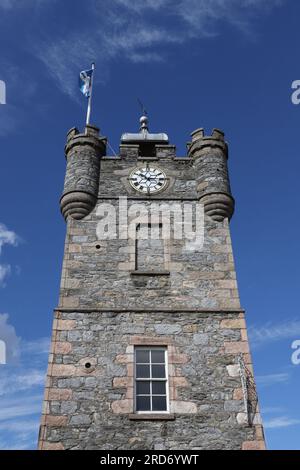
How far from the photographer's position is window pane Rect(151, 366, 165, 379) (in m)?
11.3

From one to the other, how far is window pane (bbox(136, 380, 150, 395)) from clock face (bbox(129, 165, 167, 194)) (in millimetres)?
5830

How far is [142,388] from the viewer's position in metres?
11.1

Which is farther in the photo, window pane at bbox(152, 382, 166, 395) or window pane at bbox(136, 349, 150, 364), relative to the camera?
window pane at bbox(136, 349, 150, 364)

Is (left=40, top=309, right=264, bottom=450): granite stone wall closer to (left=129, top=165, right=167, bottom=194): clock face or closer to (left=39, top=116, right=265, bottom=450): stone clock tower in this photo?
(left=39, top=116, right=265, bottom=450): stone clock tower

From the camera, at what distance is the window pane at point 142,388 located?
11.1 meters

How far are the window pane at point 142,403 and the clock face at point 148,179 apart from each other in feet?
20.2

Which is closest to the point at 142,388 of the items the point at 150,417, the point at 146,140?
the point at 150,417

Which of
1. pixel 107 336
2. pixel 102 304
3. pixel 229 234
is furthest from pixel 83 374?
pixel 229 234

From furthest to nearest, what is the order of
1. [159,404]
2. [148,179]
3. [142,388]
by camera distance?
1. [148,179]
2. [142,388]
3. [159,404]

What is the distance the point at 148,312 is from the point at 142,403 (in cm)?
218

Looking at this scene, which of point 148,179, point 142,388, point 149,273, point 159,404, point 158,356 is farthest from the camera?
point 148,179

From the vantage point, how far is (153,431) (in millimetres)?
10391

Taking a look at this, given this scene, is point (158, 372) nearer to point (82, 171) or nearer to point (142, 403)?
point (142, 403)

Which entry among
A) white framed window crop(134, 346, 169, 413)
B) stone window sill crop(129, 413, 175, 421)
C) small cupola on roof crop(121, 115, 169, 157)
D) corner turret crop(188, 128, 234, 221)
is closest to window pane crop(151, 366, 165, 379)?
white framed window crop(134, 346, 169, 413)
